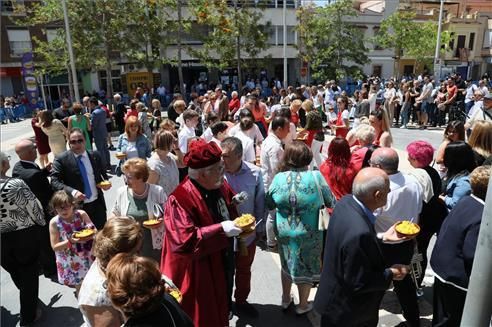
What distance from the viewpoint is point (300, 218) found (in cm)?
369

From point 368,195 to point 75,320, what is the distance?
138 inches

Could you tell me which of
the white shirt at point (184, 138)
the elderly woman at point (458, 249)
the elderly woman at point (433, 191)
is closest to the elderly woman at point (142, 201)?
the elderly woman at point (458, 249)

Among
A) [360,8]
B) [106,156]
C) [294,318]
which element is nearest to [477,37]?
[360,8]

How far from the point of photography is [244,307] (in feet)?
13.8

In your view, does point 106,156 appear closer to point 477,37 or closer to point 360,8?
point 360,8

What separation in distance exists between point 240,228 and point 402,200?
66.2 inches

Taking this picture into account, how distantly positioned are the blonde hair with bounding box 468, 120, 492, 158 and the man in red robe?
3525 mm

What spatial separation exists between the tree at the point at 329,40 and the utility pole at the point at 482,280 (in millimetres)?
31052

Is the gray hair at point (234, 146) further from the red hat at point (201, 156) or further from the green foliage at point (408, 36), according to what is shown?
the green foliage at point (408, 36)

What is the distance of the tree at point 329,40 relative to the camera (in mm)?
31855

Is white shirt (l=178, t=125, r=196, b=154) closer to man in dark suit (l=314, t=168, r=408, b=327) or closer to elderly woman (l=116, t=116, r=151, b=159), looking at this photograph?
elderly woman (l=116, t=116, r=151, b=159)

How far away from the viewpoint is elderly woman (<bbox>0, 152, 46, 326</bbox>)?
3.88 m

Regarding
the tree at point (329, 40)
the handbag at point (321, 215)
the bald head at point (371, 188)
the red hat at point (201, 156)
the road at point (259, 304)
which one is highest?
the tree at point (329, 40)

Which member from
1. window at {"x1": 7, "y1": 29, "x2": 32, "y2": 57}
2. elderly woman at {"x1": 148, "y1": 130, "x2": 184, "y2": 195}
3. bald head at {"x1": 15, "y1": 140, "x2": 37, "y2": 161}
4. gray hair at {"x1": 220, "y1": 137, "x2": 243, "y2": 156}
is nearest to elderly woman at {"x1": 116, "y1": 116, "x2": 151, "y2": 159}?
elderly woman at {"x1": 148, "y1": 130, "x2": 184, "y2": 195}
